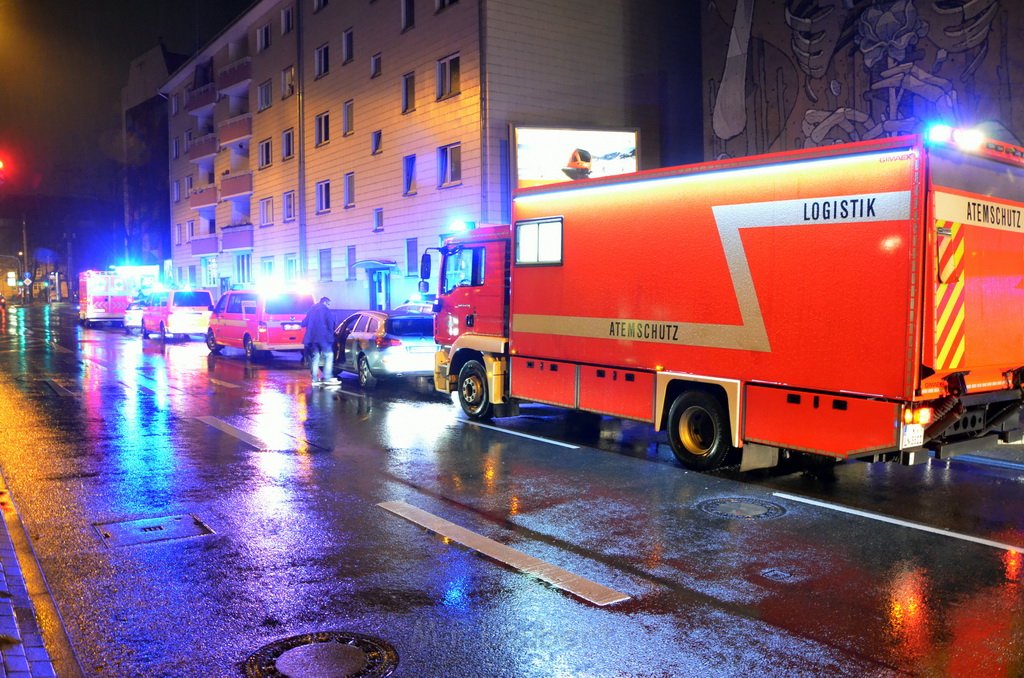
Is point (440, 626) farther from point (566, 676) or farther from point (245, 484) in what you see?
point (245, 484)

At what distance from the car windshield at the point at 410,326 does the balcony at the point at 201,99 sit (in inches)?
1474

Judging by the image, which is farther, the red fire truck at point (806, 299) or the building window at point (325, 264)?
the building window at point (325, 264)

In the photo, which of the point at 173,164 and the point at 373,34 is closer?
the point at 373,34

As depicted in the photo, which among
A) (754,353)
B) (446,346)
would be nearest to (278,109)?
(446,346)

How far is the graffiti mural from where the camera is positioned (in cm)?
1777

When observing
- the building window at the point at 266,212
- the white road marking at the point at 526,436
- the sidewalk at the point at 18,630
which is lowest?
the white road marking at the point at 526,436

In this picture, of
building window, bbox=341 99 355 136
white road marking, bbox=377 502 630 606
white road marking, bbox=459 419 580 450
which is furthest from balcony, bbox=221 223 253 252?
white road marking, bbox=377 502 630 606

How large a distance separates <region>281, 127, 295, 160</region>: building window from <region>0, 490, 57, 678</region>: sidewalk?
3588 cm

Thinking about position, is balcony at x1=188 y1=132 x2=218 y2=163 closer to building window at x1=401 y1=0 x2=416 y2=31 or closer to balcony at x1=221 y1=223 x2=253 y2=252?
balcony at x1=221 y1=223 x2=253 y2=252

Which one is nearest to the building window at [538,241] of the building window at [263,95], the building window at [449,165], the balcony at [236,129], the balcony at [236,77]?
the building window at [449,165]

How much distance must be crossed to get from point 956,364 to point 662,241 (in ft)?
10.3

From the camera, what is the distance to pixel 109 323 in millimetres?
46688

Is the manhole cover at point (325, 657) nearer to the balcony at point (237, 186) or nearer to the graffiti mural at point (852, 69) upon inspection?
the graffiti mural at point (852, 69)

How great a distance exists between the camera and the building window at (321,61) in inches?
1422
